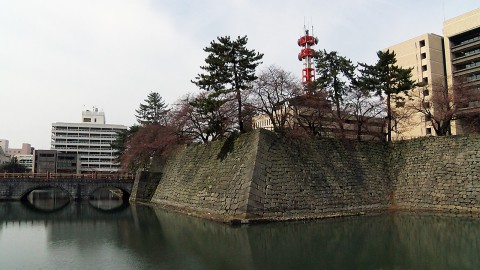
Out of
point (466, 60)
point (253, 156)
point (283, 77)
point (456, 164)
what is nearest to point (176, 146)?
point (283, 77)

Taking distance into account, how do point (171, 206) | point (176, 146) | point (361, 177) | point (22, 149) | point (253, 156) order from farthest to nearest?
point (22, 149), point (176, 146), point (171, 206), point (361, 177), point (253, 156)

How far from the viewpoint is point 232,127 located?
29.9m

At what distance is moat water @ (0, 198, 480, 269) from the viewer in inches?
464

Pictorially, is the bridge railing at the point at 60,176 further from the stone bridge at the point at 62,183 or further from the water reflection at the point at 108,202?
the water reflection at the point at 108,202

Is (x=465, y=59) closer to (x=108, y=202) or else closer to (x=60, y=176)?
(x=108, y=202)

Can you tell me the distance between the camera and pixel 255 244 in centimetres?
1460

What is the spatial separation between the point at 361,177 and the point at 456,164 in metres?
5.56

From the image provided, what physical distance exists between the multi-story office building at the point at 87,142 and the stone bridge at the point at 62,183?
6626cm

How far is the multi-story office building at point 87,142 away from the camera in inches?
4117

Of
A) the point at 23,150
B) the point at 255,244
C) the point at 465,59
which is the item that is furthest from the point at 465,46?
the point at 23,150

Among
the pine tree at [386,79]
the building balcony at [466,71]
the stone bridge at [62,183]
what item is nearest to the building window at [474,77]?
the building balcony at [466,71]

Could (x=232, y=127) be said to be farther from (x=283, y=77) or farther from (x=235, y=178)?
(x=235, y=178)

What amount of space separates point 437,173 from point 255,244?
1429cm

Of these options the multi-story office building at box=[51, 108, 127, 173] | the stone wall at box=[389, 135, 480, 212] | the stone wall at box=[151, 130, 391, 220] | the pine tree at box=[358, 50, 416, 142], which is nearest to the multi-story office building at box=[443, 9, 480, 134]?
the pine tree at box=[358, 50, 416, 142]
